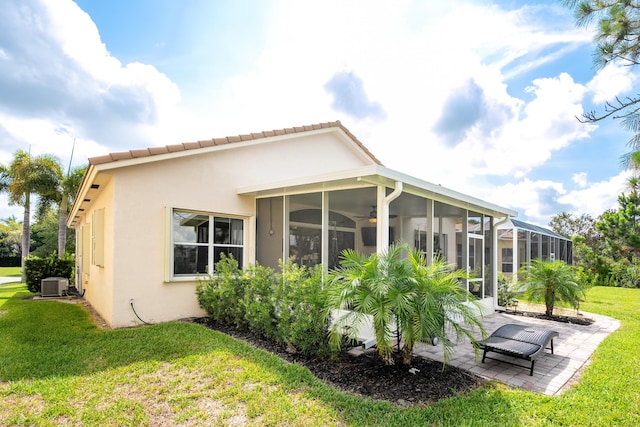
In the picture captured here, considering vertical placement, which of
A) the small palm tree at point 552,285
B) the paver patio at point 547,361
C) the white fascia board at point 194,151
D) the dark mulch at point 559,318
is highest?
the white fascia board at point 194,151

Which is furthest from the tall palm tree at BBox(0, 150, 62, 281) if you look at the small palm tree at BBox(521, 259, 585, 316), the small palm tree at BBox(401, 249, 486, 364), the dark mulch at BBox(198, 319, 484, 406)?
the small palm tree at BBox(521, 259, 585, 316)

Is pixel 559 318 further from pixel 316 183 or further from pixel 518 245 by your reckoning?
pixel 518 245

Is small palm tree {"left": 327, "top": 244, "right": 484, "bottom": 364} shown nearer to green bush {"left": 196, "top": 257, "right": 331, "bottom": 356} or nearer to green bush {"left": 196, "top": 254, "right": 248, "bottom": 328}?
green bush {"left": 196, "top": 257, "right": 331, "bottom": 356}

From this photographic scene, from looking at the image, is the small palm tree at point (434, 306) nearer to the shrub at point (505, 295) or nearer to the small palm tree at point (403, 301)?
the small palm tree at point (403, 301)

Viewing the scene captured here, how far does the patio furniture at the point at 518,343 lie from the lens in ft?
17.6

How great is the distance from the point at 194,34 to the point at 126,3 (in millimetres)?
1834

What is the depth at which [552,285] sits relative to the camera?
9.76 meters

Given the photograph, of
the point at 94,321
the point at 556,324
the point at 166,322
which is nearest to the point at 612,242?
the point at 556,324

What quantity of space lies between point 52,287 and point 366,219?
1326cm

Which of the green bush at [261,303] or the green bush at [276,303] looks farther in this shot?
the green bush at [261,303]

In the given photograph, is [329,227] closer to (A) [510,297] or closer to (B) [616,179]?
(B) [616,179]

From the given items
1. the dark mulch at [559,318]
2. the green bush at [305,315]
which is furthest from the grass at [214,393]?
the dark mulch at [559,318]

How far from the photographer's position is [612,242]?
73.4 ft

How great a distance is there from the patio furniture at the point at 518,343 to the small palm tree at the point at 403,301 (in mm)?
1081
